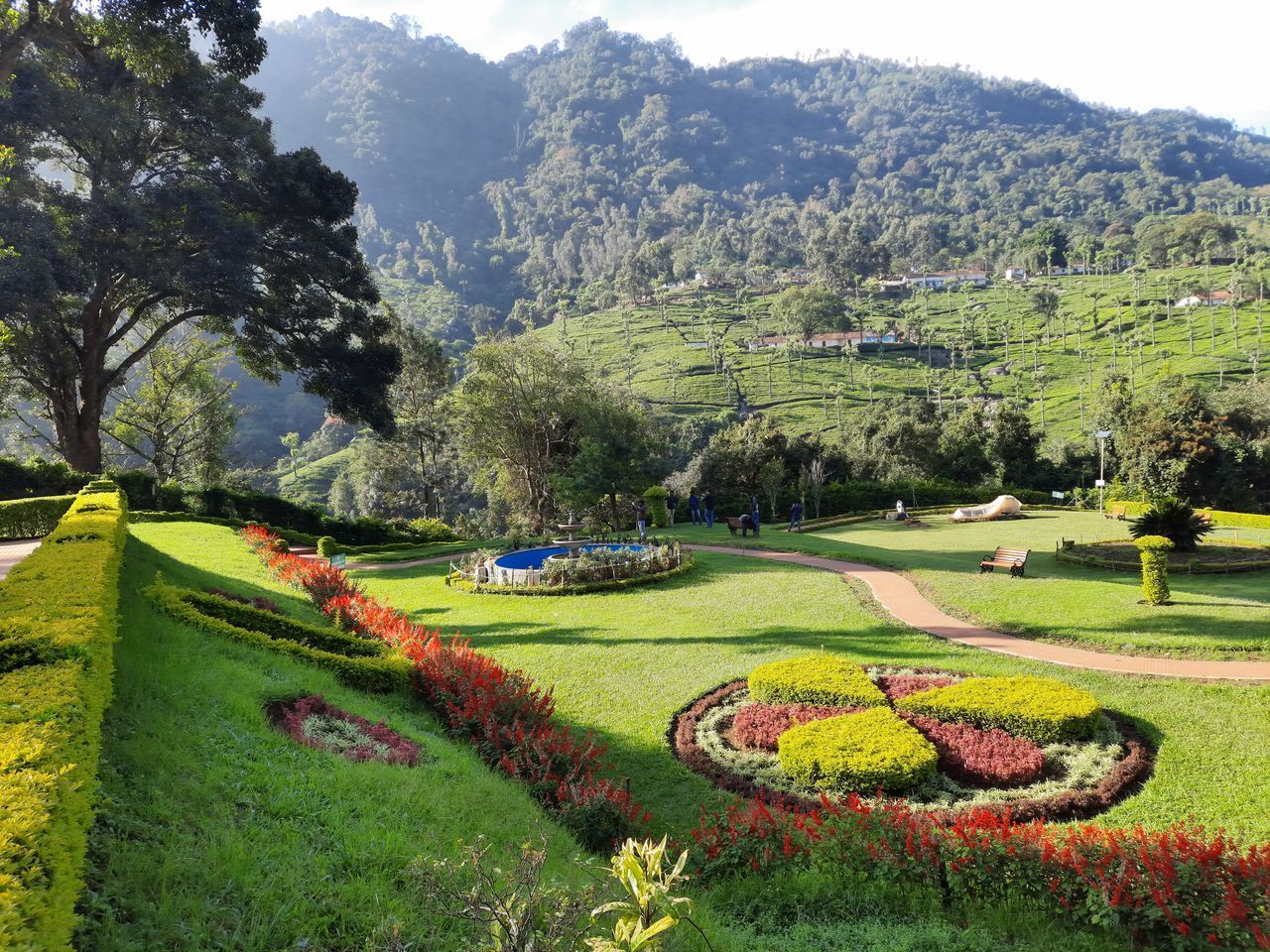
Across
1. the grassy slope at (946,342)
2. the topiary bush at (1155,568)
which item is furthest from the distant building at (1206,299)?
the topiary bush at (1155,568)

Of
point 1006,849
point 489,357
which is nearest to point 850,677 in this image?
point 1006,849

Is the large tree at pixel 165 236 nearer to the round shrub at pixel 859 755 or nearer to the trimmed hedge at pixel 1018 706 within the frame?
the round shrub at pixel 859 755

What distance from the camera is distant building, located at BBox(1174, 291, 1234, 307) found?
91375 mm

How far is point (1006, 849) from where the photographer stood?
5328mm

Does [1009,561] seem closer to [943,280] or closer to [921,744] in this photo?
[921,744]

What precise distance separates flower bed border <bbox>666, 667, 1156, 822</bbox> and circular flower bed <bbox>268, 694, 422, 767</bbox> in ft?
10.5

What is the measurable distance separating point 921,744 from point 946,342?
93.8 m

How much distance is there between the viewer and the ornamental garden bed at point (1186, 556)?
1602cm

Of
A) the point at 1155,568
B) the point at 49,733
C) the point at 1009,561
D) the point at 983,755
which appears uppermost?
the point at 49,733

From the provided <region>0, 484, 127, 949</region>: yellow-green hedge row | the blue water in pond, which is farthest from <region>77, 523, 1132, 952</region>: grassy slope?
the blue water in pond

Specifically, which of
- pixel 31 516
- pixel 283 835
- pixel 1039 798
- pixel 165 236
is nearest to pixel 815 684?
pixel 1039 798

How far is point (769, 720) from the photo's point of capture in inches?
361

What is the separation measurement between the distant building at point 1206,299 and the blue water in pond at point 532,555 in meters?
101

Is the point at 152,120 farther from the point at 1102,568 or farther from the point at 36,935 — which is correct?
the point at 1102,568
